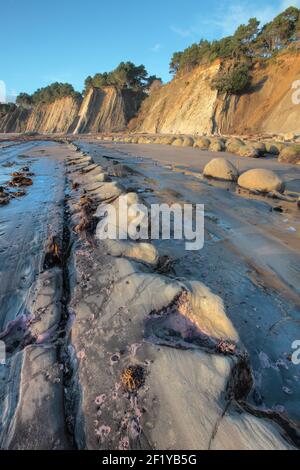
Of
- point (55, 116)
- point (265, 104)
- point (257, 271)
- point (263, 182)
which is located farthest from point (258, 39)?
point (55, 116)

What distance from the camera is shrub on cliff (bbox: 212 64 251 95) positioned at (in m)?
28.5

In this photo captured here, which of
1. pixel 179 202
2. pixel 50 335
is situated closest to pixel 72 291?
pixel 50 335

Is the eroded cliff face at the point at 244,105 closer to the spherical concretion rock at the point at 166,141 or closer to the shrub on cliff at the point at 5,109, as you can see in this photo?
the spherical concretion rock at the point at 166,141

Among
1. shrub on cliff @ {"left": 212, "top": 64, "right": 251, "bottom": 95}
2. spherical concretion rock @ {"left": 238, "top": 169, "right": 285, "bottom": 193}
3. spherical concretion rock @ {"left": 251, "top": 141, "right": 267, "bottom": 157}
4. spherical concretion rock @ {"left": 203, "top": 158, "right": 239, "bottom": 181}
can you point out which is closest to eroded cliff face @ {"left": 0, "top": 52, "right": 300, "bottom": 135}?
shrub on cliff @ {"left": 212, "top": 64, "right": 251, "bottom": 95}

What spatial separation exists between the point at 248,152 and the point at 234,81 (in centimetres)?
1856

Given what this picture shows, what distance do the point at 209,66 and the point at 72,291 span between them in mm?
38040

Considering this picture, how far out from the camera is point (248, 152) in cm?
1399

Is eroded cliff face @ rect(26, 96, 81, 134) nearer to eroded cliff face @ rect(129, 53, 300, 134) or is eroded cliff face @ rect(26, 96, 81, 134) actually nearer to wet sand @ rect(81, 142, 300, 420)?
eroded cliff face @ rect(129, 53, 300, 134)

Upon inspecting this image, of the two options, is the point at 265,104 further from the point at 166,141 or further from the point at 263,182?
the point at 263,182

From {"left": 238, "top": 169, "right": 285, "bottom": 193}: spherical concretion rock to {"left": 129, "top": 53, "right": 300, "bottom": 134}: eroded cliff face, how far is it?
1670 cm

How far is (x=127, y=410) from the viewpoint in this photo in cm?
170

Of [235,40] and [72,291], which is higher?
[235,40]
